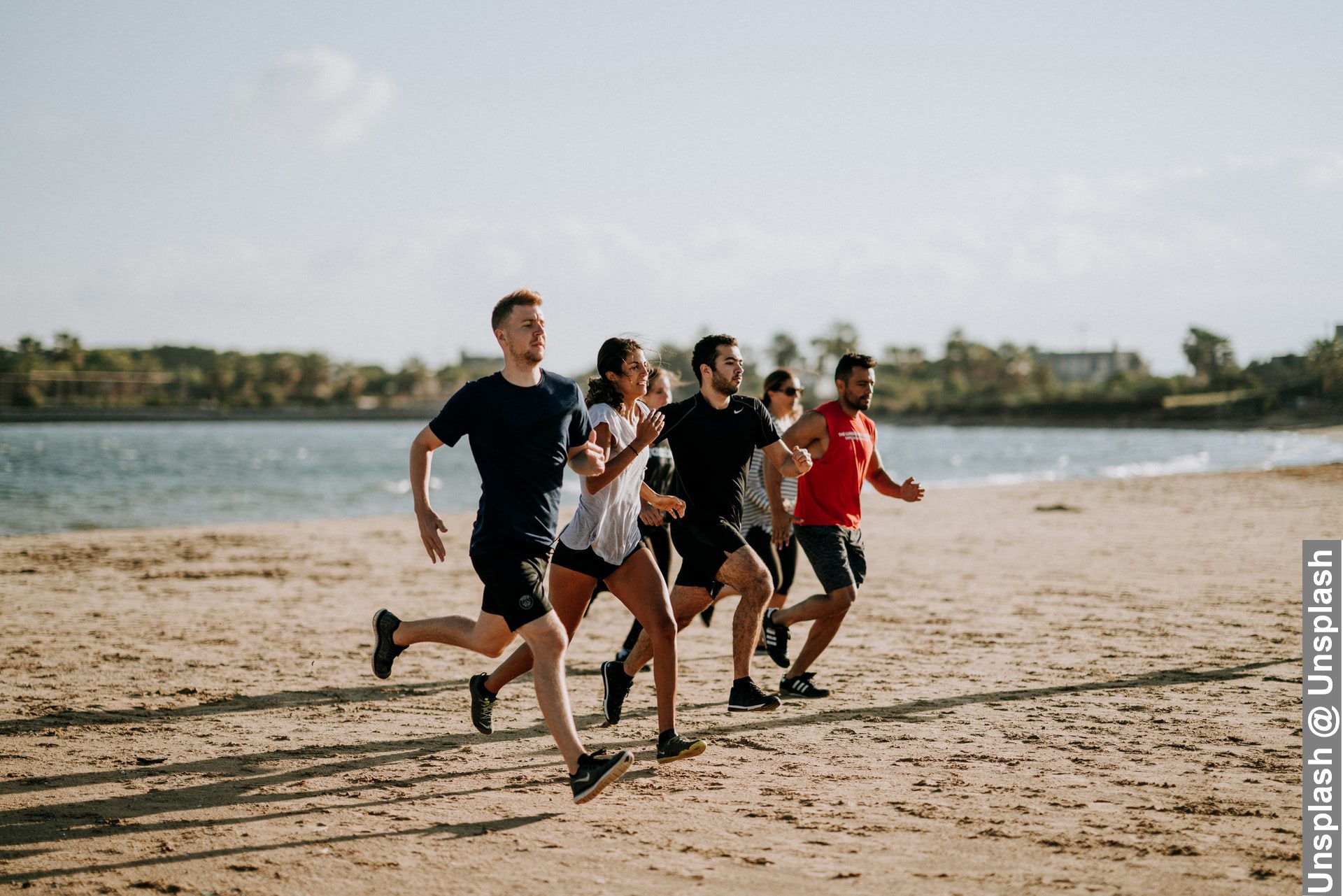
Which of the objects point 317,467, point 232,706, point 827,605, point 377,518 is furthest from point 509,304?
point 317,467

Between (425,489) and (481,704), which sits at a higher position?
(425,489)

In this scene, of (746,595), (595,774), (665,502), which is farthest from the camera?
(746,595)

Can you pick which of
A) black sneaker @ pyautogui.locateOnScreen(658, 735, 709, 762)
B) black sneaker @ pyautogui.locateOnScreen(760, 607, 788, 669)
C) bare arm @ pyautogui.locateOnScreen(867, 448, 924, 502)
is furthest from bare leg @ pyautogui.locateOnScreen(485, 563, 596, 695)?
black sneaker @ pyautogui.locateOnScreen(760, 607, 788, 669)

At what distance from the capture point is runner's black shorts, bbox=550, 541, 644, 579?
5516mm

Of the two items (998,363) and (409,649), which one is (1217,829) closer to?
(409,649)

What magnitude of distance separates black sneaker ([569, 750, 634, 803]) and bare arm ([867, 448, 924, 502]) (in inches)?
122

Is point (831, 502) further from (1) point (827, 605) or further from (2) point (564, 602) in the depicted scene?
(2) point (564, 602)

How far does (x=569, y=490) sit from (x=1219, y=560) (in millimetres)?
24577

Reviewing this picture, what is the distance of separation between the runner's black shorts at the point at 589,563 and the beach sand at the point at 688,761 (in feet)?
3.34

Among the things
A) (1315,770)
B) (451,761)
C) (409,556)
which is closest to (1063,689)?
(1315,770)

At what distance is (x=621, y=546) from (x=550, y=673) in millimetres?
882

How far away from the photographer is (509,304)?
16.1 feet

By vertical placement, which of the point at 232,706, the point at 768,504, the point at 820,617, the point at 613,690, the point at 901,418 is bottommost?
the point at 232,706

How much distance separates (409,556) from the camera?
1614 cm
